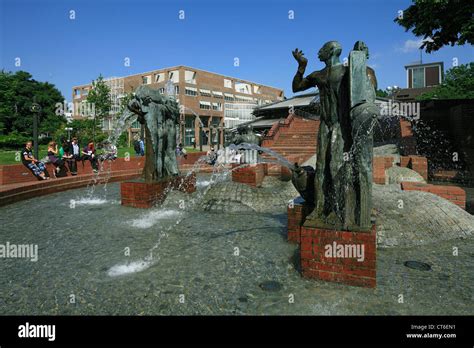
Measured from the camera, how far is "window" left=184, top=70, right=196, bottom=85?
60.6 metres

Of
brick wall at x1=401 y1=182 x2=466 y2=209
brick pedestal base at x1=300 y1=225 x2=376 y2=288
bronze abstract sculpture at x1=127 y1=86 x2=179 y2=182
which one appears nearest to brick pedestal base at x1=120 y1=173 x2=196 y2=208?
bronze abstract sculpture at x1=127 y1=86 x2=179 y2=182

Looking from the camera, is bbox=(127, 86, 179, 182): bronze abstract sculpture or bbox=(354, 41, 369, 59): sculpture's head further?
bbox=(127, 86, 179, 182): bronze abstract sculpture

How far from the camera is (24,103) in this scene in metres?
48.2

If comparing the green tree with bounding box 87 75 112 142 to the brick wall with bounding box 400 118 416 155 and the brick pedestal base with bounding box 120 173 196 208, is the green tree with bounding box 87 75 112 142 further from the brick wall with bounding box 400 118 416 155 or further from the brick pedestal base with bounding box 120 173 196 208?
the brick wall with bounding box 400 118 416 155

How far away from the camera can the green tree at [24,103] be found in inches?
1734

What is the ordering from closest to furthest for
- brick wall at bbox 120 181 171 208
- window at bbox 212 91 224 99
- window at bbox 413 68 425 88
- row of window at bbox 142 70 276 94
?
brick wall at bbox 120 181 171 208 → row of window at bbox 142 70 276 94 → window at bbox 413 68 425 88 → window at bbox 212 91 224 99

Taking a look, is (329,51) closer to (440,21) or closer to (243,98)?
(440,21)

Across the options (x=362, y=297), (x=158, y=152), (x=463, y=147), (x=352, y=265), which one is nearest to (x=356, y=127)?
(x=352, y=265)

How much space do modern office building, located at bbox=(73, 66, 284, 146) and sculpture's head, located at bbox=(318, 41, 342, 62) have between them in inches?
1975

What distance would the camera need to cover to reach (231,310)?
2936 millimetres

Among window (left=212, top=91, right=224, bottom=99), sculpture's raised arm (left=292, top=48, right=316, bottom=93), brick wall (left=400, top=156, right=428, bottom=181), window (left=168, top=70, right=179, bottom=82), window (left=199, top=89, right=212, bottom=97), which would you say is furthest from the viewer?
window (left=212, top=91, right=224, bottom=99)

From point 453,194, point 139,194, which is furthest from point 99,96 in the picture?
point 453,194

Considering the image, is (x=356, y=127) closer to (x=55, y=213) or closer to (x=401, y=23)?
(x=55, y=213)

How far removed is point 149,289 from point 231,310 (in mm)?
995
